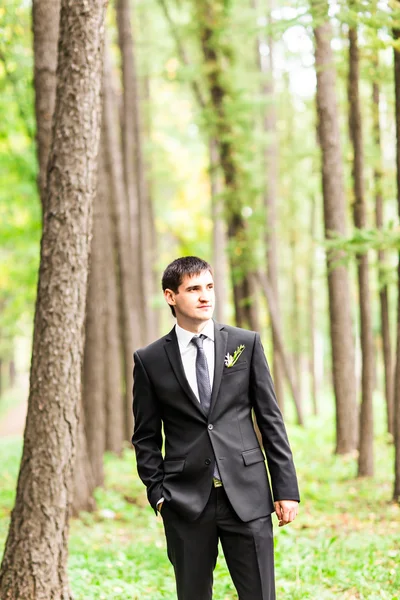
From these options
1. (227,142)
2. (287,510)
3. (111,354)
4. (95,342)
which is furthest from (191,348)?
(227,142)

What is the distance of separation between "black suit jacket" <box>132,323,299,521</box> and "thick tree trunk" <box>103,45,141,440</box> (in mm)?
10355

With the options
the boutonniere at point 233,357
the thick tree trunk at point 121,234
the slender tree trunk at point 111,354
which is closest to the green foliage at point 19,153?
the thick tree trunk at point 121,234

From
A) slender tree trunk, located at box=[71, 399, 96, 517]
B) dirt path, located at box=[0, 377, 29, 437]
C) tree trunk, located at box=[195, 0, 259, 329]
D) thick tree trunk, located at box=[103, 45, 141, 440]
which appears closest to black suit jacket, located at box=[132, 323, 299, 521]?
slender tree trunk, located at box=[71, 399, 96, 517]

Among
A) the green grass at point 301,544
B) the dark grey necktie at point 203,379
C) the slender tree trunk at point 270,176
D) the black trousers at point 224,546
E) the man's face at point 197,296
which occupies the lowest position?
the green grass at point 301,544

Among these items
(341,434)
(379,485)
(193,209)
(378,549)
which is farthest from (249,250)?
(193,209)

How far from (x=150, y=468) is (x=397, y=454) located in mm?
5462

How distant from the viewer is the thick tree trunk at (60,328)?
541 cm

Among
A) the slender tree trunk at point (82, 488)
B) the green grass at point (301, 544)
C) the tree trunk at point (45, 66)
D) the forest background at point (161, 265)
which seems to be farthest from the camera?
the slender tree trunk at point (82, 488)

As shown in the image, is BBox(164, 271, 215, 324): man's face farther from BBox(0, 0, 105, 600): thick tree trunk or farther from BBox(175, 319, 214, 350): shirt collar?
BBox(0, 0, 105, 600): thick tree trunk

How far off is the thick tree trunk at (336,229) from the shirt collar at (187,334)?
7.73m

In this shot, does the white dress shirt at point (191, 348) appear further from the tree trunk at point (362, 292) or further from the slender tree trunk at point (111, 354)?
the slender tree trunk at point (111, 354)

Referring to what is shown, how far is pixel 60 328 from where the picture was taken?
5523 millimetres

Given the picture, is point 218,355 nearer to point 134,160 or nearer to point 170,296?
point 170,296

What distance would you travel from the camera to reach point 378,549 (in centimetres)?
669
